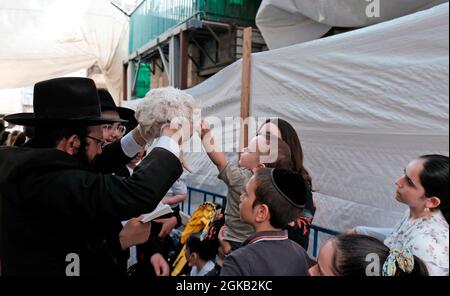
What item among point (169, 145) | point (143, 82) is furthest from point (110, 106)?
point (143, 82)

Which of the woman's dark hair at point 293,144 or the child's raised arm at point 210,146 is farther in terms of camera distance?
the woman's dark hair at point 293,144

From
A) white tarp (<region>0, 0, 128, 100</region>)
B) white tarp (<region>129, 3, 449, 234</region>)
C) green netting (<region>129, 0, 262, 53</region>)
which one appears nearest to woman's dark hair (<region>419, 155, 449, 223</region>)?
white tarp (<region>129, 3, 449, 234</region>)

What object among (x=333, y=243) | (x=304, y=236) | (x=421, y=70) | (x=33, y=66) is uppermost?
(x=33, y=66)

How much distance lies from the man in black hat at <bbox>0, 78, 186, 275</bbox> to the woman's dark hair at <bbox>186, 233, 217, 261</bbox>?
2.52ft

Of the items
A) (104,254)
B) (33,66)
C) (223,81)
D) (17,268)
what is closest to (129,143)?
(104,254)

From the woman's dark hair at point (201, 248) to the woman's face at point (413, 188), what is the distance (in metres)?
1.02

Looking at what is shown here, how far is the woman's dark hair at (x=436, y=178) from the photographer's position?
115cm

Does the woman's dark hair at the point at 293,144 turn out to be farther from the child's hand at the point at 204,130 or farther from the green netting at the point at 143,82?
the green netting at the point at 143,82

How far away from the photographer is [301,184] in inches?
49.9

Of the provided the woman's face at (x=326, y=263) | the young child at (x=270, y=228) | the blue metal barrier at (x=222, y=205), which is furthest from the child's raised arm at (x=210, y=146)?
the blue metal barrier at (x=222, y=205)

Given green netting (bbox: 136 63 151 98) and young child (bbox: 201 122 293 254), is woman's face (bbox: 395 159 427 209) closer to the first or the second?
young child (bbox: 201 122 293 254)

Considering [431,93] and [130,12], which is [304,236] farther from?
[130,12]

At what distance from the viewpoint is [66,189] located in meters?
0.93

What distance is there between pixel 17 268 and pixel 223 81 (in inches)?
82.2
